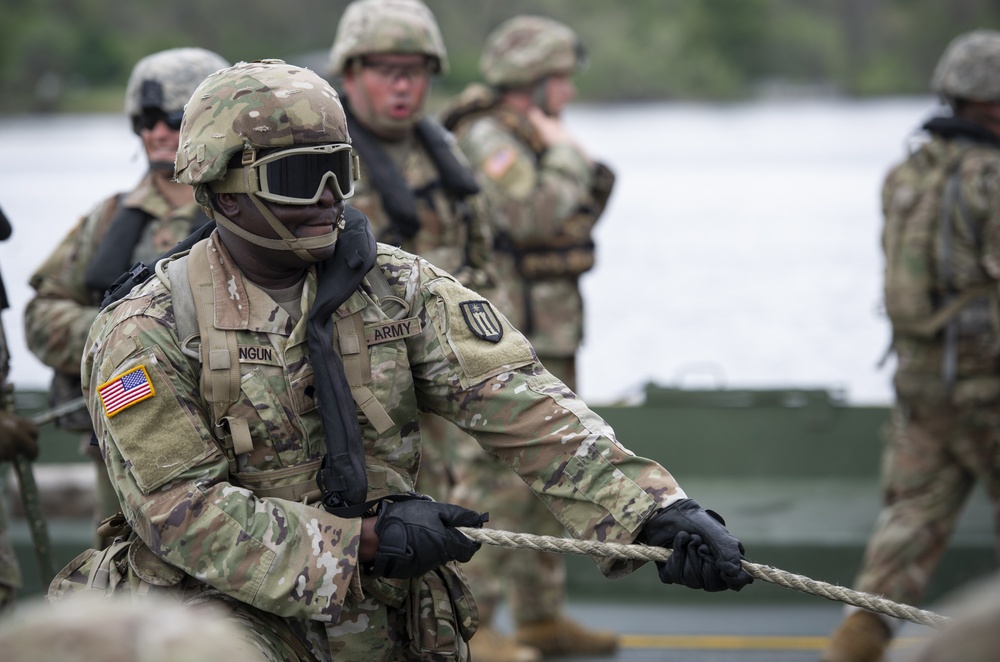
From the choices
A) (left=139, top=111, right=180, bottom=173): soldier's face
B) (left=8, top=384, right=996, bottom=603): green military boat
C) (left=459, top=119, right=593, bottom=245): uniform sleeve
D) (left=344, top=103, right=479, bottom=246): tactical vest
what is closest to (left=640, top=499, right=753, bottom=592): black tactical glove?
(left=139, top=111, right=180, bottom=173): soldier's face

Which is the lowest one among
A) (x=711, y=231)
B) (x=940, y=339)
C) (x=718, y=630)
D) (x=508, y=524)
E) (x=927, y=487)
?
(x=711, y=231)

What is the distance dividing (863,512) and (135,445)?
4556 mm

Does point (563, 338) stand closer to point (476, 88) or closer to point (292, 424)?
point (476, 88)

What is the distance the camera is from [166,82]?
5059mm

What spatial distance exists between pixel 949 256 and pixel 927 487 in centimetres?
90

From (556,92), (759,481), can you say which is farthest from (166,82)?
(759,481)

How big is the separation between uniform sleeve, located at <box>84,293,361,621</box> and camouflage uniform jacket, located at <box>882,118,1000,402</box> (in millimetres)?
3324

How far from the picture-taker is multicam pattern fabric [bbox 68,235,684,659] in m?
3.22

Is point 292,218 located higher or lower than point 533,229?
higher

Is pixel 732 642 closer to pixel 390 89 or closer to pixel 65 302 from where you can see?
pixel 390 89

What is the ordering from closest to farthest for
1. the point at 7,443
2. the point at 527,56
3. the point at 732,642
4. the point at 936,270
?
the point at 7,443 → the point at 936,270 → the point at 732,642 → the point at 527,56

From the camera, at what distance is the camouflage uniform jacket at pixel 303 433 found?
3.22 metres

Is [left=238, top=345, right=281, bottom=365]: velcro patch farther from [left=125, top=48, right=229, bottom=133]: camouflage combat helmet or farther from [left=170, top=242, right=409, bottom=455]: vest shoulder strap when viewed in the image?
[left=125, top=48, right=229, bottom=133]: camouflage combat helmet

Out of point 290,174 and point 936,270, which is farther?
point 936,270
